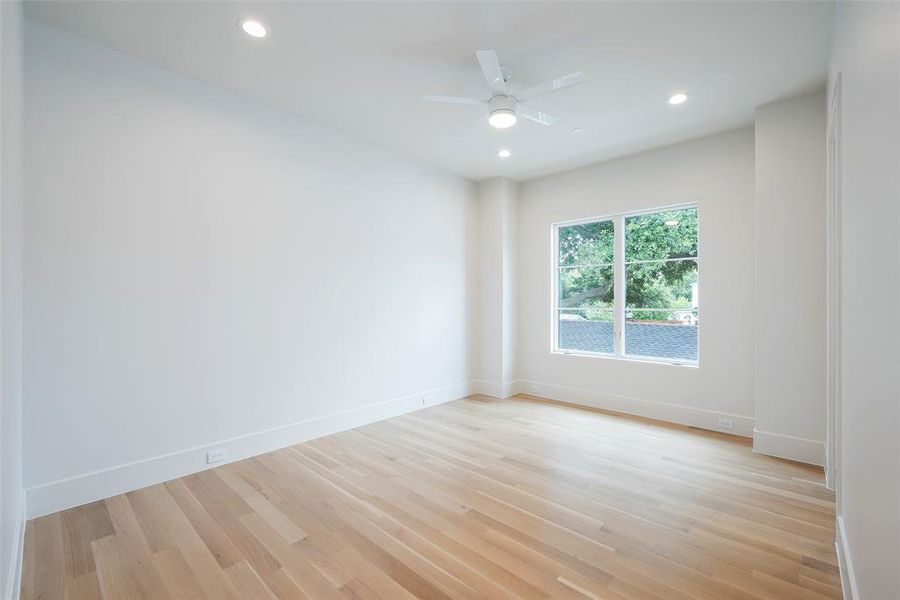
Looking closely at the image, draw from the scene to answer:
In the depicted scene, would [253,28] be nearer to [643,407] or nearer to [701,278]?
[701,278]

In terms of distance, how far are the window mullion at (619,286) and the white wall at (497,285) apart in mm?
1365

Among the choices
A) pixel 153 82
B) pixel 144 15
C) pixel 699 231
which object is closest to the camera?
pixel 144 15

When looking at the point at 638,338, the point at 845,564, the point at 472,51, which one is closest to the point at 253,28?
the point at 472,51

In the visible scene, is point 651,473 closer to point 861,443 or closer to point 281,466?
point 861,443

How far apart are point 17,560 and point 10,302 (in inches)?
47.7

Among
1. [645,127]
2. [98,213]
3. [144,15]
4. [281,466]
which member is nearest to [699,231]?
[645,127]

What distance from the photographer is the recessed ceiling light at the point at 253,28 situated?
7.82 feet

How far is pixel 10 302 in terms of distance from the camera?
5.87ft

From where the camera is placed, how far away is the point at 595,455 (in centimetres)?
331

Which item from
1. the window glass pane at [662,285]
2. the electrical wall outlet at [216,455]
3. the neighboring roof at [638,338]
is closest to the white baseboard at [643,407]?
the neighboring roof at [638,338]

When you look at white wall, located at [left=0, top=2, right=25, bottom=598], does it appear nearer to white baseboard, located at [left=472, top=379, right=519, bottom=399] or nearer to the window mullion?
white baseboard, located at [left=472, top=379, right=519, bottom=399]

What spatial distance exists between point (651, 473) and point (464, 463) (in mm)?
1427

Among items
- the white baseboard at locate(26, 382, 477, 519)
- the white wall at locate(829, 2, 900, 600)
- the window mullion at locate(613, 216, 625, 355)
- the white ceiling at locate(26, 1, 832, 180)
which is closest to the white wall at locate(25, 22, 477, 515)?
the white baseboard at locate(26, 382, 477, 519)

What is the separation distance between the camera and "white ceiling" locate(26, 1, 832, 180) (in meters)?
2.30
